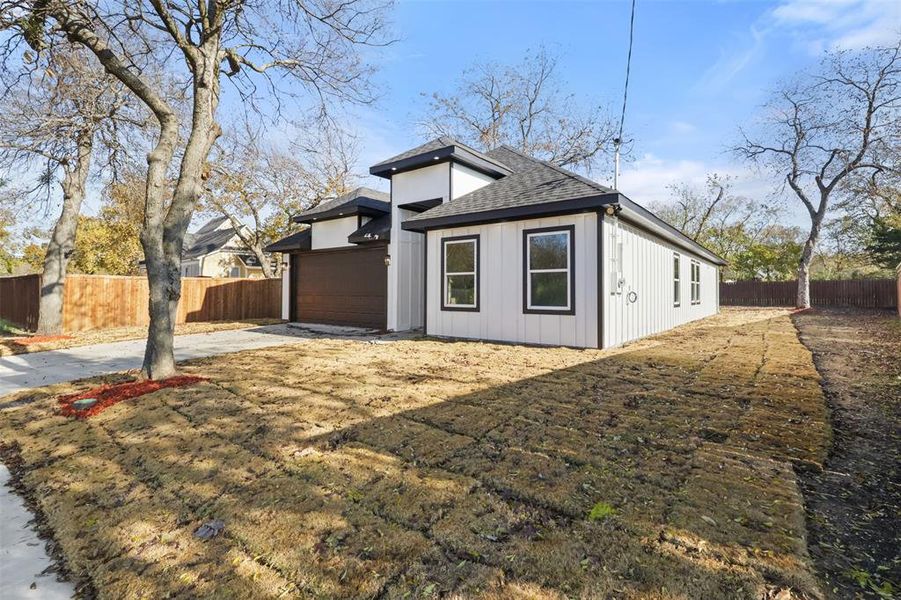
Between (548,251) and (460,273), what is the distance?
6.52ft

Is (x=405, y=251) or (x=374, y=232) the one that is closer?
(x=405, y=251)

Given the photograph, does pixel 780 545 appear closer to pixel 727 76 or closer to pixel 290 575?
pixel 290 575

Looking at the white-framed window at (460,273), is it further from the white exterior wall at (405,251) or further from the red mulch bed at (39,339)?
the red mulch bed at (39,339)

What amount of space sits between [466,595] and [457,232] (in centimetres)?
770

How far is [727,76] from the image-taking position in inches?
344

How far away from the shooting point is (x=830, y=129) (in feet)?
64.5

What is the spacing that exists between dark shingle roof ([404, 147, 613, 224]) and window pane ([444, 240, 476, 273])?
67 centimetres

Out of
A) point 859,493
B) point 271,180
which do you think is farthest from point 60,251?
point 859,493

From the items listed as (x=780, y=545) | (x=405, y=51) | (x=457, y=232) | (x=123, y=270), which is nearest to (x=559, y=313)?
(x=457, y=232)

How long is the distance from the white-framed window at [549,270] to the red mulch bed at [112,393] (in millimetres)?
5386

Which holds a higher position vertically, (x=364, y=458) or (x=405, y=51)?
(x=405, y=51)

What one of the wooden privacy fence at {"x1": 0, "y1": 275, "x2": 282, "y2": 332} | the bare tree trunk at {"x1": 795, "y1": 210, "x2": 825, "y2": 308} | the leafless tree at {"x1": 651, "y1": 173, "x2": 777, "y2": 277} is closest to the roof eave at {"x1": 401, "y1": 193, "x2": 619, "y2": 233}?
the wooden privacy fence at {"x1": 0, "y1": 275, "x2": 282, "y2": 332}

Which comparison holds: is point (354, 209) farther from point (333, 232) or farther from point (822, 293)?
point (822, 293)

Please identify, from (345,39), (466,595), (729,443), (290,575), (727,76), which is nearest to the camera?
(466,595)
